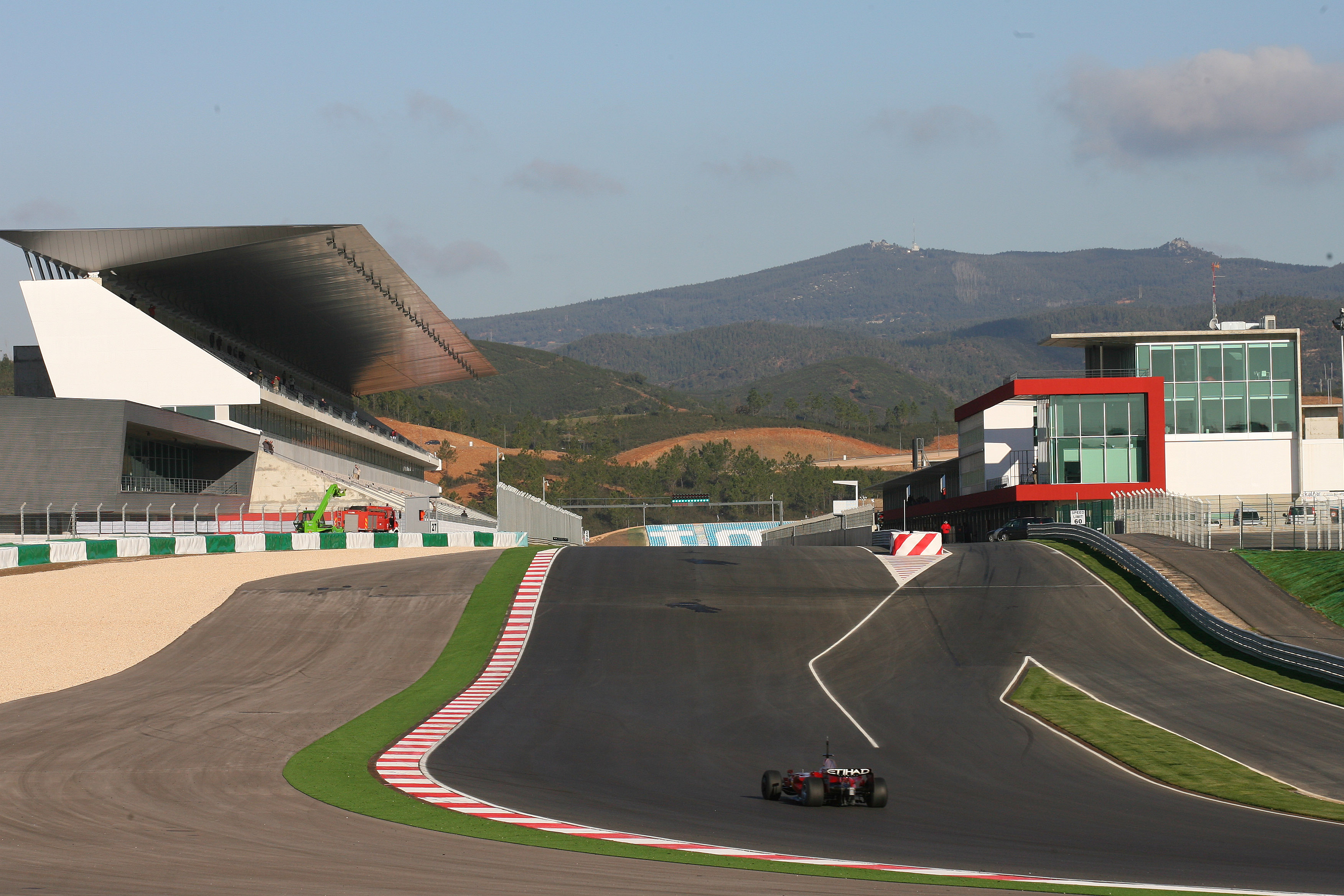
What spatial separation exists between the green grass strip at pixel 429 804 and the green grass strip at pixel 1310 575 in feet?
77.7

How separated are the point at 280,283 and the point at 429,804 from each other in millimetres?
63375

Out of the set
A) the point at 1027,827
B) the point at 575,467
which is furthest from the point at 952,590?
the point at 575,467

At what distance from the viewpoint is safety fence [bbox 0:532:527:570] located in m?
48.9

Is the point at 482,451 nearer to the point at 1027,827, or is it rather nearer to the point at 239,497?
the point at 239,497

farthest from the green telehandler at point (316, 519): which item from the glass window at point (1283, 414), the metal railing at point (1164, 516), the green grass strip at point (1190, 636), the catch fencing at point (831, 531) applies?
the glass window at point (1283, 414)

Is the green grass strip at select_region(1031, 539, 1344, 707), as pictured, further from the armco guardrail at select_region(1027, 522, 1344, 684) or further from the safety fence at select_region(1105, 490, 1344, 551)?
the safety fence at select_region(1105, 490, 1344, 551)

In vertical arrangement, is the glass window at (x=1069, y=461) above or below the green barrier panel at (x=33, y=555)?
above

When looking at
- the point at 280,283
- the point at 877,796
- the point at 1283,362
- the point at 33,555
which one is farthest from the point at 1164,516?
the point at 280,283

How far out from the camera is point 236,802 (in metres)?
16.4

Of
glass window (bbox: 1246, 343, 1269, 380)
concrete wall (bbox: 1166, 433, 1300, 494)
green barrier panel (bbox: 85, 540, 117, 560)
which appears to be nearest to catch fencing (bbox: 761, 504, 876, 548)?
concrete wall (bbox: 1166, 433, 1300, 494)

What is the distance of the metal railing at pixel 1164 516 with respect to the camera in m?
45.8

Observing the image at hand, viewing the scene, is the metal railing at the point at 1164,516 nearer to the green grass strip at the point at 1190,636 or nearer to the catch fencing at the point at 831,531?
the green grass strip at the point at 1190,636

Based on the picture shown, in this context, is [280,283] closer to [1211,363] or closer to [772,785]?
[1211,363]

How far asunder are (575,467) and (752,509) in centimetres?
2817
